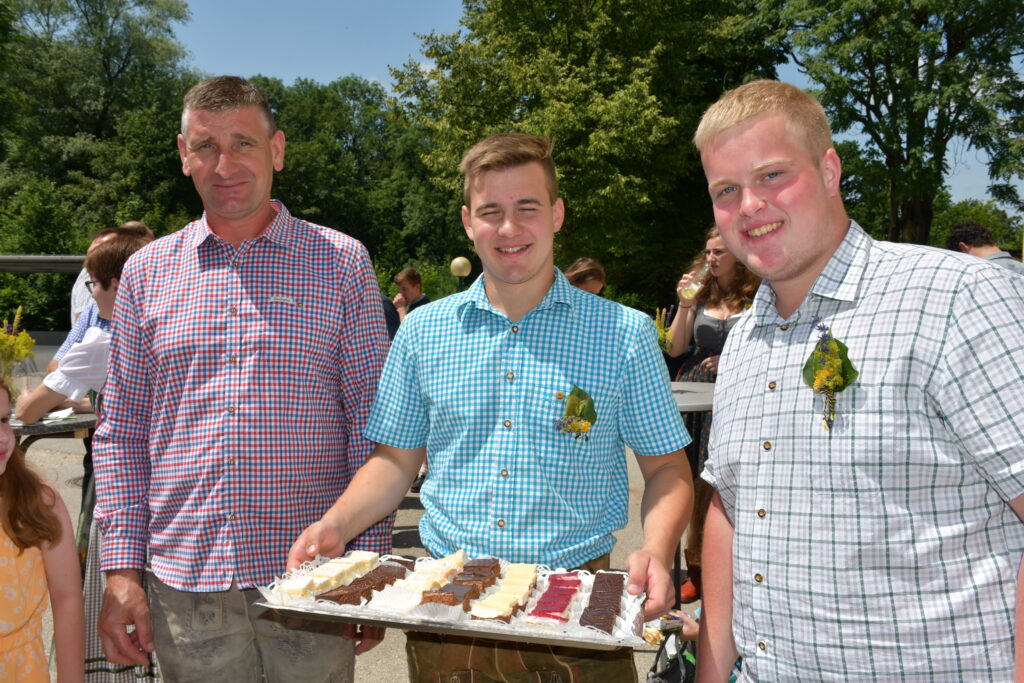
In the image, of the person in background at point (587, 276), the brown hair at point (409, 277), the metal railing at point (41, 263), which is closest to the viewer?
the metal railing at point (41, 263)

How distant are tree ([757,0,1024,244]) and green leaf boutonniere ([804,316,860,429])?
24.6 m

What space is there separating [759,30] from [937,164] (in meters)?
9.03

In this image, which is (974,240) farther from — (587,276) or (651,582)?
(651,582)

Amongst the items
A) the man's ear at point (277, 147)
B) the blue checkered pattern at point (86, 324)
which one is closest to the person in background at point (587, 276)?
the blue checkered pattern at point (86, 324)

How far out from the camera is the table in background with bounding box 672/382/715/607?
183 inches

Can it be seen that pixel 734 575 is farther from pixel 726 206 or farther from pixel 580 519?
pixel 726 206

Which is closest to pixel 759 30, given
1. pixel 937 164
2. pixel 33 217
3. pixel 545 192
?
pixel 937 164

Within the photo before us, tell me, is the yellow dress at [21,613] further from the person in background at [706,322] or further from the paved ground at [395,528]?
the person in background at [706,322]

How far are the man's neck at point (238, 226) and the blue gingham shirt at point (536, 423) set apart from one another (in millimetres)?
793

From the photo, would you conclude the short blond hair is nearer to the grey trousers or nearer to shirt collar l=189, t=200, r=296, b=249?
shirt collar l=189, t=200, r=296, b=249

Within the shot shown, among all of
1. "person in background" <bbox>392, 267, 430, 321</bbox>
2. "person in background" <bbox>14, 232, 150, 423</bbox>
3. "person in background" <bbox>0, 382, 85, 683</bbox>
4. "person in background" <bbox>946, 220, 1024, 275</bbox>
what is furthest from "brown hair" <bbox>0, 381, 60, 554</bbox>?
"person in background" <bbox>392, 267, 430, 321</bbox>

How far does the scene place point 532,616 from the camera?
77.0 inches

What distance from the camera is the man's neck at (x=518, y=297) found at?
2506 millimetres

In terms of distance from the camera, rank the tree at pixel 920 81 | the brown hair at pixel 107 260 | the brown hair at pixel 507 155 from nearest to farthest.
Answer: the brown hair at pixel 507 155, the brown hair at pixel 107 260, the tree at pixel 920 81
